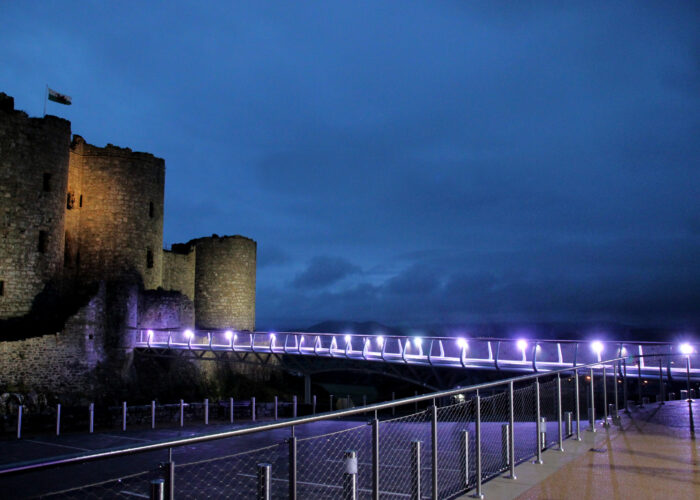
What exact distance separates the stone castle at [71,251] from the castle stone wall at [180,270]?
2.85 ft

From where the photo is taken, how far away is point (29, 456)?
46.4 ft

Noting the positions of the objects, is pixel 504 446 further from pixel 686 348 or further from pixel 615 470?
pixel 686 348

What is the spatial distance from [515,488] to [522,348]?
12009mm

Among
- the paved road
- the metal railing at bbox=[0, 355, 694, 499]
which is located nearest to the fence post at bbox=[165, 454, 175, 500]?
the metal railing at bbox=[0, 355, 694, 499]

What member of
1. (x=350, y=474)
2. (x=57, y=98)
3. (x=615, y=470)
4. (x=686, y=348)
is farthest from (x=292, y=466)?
(x=57, y=98)

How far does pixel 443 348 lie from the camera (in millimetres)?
18875

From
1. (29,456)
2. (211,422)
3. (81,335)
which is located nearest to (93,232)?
(81,335)

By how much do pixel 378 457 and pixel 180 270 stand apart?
3521cm

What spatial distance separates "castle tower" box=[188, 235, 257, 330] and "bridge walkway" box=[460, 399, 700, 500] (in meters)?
33.5

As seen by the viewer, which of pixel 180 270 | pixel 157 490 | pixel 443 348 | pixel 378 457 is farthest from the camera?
pixel 180 270

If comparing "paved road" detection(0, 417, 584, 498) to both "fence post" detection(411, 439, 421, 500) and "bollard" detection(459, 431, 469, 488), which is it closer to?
"bollard" detection(459, 431, 469, 488)

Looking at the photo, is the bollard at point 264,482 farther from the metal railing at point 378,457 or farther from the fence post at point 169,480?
the fence post at point 169,480

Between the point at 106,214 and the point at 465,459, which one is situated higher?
the point at 106,214

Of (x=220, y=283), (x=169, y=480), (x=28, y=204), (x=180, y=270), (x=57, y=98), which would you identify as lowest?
(x=169, y=480)
